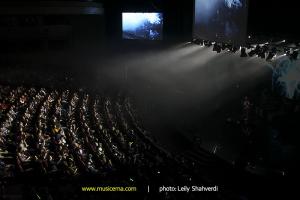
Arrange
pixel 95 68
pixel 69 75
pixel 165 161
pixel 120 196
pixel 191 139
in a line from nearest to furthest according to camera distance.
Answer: pixel 120 196, pixel 165 161, pixel 191 139, pixel 69 75, pixel 95 68

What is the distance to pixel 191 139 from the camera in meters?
17.2

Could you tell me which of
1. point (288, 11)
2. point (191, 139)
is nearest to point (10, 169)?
point (191, 139)

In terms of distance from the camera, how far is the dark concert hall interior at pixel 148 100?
41.1 feet

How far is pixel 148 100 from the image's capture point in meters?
24.1

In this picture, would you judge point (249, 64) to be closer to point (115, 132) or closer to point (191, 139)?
point (191, 139)

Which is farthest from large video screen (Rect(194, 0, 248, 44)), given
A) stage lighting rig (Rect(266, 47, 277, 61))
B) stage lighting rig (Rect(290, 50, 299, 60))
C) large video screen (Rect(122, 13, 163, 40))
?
large video screen (Rect(122, 13, 163, 40))

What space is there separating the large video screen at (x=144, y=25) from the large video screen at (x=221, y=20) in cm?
597

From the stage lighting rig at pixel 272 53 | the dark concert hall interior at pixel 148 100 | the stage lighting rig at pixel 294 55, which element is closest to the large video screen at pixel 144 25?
the dark concert hall interior at pixel 148 100

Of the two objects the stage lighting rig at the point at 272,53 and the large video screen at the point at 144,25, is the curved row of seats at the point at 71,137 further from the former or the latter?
the large video screen at the point at 144,25

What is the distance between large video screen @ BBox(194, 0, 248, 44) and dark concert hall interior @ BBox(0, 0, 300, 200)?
0.10 metres

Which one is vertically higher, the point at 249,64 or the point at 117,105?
the point at 249,64

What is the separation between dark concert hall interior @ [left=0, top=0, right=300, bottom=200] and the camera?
1252 centimetres

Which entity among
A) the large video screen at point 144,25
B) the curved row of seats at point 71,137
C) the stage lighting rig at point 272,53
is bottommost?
the curved row of seats at point 71,137

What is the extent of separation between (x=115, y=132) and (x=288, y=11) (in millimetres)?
9664
